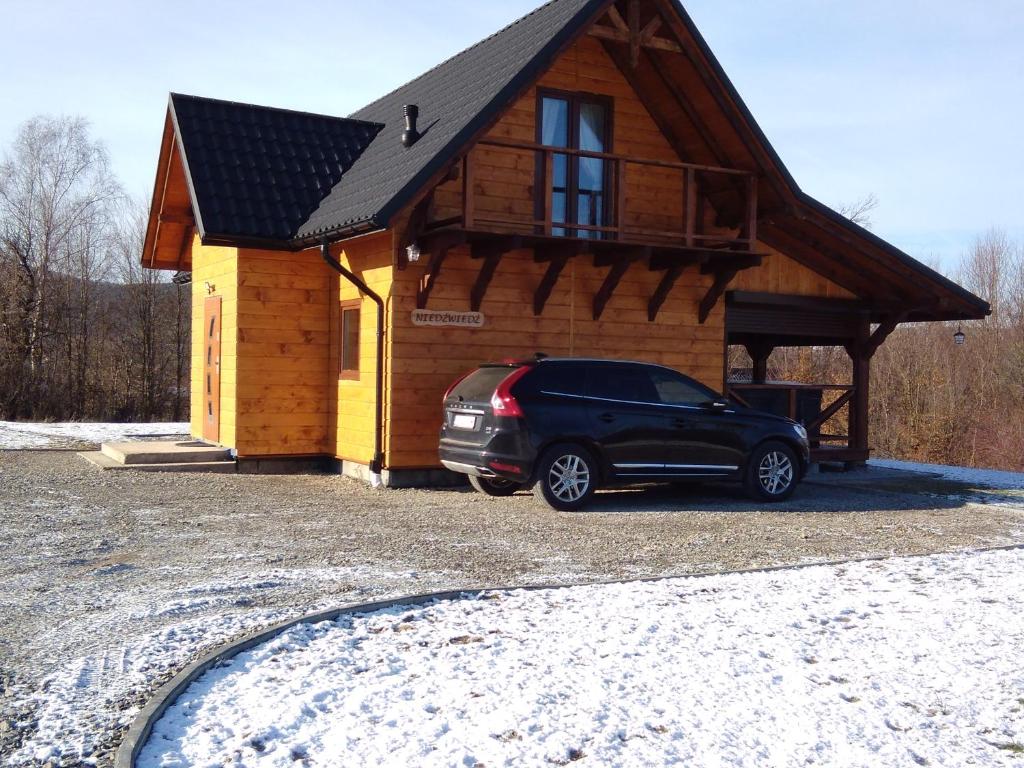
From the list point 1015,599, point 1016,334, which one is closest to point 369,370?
point 1015,599

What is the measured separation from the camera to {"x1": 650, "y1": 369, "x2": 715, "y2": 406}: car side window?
1186 cm

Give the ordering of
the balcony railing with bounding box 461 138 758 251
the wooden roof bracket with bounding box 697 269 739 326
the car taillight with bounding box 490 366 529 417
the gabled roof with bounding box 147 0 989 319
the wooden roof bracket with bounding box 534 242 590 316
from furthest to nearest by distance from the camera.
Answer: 1. the wooden roof bracket with bounding box 697 269 739 326
2. the wooden roof bracket with bounding box 534 242 590 316
3. the balcony railing with bounding box 461 138 758 251
4. the gabled roof with bounding box 147 0 989 319
5. the car taillight with bounding box 490 366 529 417

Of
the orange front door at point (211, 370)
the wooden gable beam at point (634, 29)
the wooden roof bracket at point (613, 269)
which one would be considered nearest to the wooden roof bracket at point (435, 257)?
the wooden roof bracket at point (613, 269)

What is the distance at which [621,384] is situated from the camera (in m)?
11.7

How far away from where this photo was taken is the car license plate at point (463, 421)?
443 inches

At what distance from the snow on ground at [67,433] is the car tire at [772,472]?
36.6ft

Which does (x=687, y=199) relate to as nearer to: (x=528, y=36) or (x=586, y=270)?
(x=586, y=270)

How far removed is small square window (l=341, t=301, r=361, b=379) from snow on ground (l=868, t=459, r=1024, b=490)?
881 cm

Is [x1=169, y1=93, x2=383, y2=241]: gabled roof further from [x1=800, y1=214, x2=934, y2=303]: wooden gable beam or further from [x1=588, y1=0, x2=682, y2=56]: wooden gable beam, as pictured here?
[x1=800, y1=214, x2=934, y2=303]: wooden gable beam

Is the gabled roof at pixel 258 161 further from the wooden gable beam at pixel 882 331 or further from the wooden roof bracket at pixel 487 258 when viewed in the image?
the wooden gable beam at pixel 882 331

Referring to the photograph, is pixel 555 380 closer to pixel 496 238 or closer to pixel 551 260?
pixel 496 238

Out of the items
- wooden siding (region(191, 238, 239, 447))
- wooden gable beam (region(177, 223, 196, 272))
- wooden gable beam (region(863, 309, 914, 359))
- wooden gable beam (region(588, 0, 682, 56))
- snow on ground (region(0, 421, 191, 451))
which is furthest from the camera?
wooden gable beam (region(177, 223, 196, 272))

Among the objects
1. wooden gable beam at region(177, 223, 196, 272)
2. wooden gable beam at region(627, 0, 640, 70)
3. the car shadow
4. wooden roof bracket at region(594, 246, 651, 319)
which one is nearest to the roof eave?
wooden gable beam at region(627, 0, 640, 70)

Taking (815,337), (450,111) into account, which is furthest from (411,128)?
(815,337)
